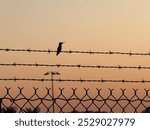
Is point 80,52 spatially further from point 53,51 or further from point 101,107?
point 101,107

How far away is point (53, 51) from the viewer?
977 centimetres

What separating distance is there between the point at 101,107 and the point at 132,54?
1.27 m

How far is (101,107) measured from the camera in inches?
348

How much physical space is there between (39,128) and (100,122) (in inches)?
27.8

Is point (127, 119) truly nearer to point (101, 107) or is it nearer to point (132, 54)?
point (101, 107)

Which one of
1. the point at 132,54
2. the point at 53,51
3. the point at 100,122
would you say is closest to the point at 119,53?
the point at 132,54

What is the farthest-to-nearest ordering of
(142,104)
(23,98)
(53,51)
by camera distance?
(53,51)
(142,104)
(23,98)

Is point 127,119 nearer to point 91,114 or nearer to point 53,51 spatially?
point 91,114

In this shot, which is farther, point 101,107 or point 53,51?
point 53,51

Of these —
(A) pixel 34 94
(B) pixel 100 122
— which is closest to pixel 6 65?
(A) pixel 34 94

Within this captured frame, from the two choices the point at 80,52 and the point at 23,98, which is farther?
the point at 80,52

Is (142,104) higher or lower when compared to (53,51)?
lower

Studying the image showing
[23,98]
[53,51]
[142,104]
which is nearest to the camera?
[23,98]

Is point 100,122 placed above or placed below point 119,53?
below
